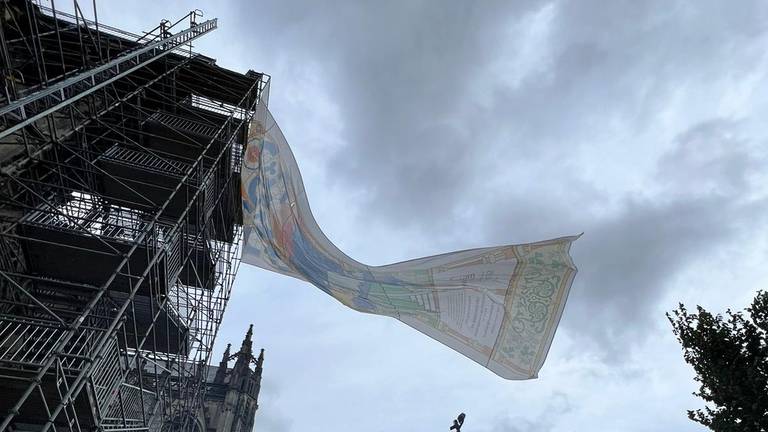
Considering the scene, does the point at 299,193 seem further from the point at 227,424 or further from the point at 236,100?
the point at 227,424

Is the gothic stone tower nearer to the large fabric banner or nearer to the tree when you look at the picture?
the large fabric banner

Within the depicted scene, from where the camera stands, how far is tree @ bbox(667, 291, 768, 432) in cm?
1074

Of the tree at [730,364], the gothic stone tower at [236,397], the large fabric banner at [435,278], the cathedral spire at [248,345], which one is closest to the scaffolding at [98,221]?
the large fabric banner at [435,278]

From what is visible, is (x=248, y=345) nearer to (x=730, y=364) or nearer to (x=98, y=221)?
(x=98, y=221)

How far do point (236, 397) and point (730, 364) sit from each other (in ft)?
116

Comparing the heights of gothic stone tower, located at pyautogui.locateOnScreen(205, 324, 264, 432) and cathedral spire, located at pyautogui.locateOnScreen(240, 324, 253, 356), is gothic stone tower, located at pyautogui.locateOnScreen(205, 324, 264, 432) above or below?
below

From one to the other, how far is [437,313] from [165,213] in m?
10.3

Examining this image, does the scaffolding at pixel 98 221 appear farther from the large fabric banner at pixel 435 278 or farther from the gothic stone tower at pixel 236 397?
the gothic stone tower at pixel 236 397

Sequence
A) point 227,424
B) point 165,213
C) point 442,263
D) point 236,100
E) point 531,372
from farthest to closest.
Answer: point 227,424 < point 236,100 < point 165,213 < point 442,263 < point 531,372

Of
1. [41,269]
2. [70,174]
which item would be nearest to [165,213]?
[70,174]

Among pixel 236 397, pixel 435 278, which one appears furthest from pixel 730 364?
pixel 236 397

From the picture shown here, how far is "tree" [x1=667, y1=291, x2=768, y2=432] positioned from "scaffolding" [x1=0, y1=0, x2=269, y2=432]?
13496 mm

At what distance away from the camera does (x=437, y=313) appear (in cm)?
Answer: 1091

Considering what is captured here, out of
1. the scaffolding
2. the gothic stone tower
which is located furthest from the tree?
the gothic stone tower
